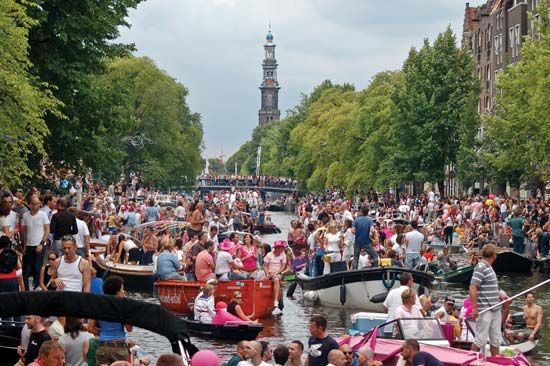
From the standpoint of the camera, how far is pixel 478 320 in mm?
20703

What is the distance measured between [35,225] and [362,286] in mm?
10399

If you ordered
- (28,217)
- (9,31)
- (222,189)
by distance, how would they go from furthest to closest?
(222,189) → (9,31) → (28,217)

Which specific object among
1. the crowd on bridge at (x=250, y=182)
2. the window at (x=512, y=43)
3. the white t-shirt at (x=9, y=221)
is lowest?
the white t-shirt at (x=9, y=221)

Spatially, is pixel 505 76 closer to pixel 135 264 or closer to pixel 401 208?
pixel 401 208

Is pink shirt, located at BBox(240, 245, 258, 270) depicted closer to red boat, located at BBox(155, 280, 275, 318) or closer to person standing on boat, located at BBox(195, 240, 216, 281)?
person standing on boat, located at BBox(195, 240, 216, 281)

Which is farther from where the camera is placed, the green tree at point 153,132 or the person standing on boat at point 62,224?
the green tree at point 153,132

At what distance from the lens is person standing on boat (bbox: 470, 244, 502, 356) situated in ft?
66.5

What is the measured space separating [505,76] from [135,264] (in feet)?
96.0

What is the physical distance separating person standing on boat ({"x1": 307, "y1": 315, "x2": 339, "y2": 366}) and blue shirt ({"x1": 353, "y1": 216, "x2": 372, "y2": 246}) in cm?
1395

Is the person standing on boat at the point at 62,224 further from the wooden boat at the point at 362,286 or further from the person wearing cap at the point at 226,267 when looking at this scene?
the wooden boat at the point at 362,286

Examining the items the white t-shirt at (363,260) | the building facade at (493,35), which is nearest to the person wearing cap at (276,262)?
the white t-shirt at (363,260)

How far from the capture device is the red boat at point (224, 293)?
98.9ft

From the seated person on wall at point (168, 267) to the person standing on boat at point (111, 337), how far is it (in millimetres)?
14317

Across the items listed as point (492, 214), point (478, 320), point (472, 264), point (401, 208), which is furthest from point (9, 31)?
point (401, 208)
